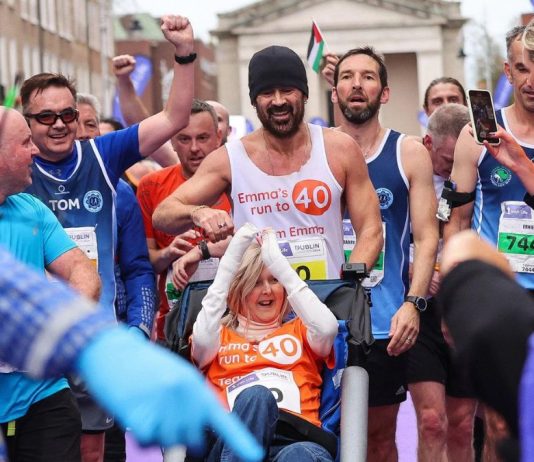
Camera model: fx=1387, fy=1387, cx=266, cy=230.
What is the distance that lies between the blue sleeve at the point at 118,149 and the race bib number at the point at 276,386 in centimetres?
142

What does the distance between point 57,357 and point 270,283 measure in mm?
4123

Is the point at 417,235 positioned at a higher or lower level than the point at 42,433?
higher

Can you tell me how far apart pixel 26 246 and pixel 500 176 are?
2.51 metres

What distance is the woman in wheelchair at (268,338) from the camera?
5842 millimetres

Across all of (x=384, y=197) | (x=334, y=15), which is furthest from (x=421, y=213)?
(x=334, y=15)

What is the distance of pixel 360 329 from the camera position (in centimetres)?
→ 598

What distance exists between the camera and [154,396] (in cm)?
204

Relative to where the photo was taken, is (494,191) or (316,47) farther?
(316,47)

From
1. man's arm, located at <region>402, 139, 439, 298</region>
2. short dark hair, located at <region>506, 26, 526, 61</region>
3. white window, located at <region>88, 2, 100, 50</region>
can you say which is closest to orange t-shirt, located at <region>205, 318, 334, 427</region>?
man's arm, located at <region>402, 139, 439, 298</region>

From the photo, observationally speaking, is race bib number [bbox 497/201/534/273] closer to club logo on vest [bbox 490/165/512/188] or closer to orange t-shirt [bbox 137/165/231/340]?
club logo on vest [bbox 490/165/512/188]

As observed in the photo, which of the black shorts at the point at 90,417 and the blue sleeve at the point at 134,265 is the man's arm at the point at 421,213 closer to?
the blue sleeve at the point at 134,265

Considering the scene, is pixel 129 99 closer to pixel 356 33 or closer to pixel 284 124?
pixel 284 124

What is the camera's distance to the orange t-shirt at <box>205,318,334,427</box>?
596 centimetres

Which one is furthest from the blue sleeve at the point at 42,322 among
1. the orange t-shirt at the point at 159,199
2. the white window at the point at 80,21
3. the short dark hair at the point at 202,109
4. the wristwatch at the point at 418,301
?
the white window at the point at 80,21
